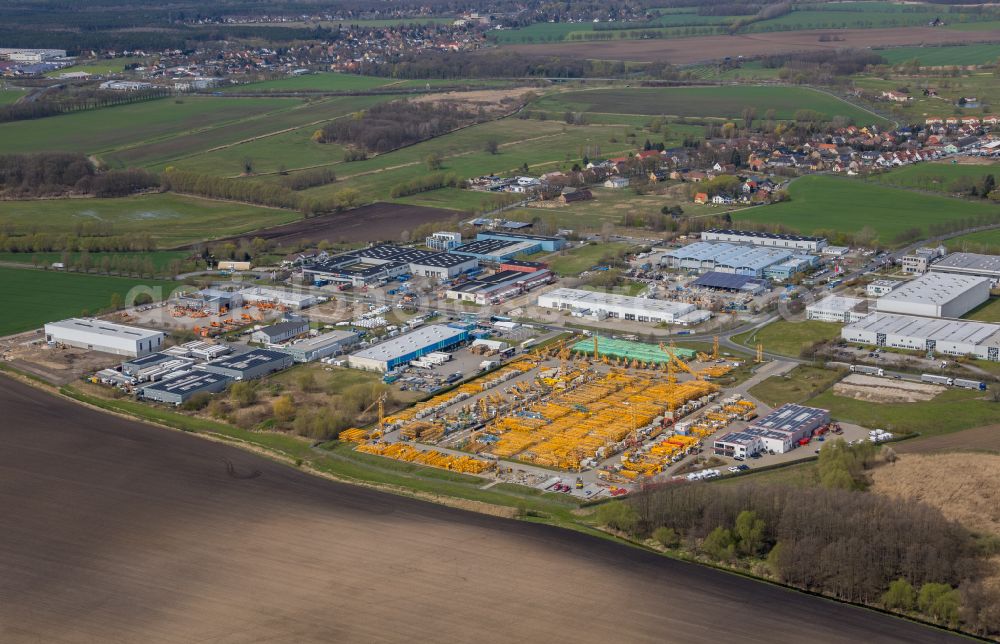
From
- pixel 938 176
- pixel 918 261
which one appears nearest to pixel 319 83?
pixel 938 176

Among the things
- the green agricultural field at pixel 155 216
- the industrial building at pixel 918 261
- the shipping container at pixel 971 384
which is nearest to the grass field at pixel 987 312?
the industrial building at pixel 918 261

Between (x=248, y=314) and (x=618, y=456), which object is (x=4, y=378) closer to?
(x=248, y=314)

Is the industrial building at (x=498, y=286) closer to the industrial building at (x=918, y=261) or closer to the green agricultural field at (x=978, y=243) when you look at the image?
the industrial building at (x=918, y=261)

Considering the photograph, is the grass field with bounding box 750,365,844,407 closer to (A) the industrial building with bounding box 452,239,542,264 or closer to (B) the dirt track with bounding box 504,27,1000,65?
(A) the industrial building with bounding box 452,239,542,264

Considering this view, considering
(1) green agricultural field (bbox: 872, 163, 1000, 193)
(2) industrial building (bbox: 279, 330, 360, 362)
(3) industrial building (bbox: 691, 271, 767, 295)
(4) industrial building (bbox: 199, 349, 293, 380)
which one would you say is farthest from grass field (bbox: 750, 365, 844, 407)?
(1) green agricultural field (bbox: 872, 163, 1000, 193)

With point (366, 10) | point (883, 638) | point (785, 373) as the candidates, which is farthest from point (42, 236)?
point (366, 10)
